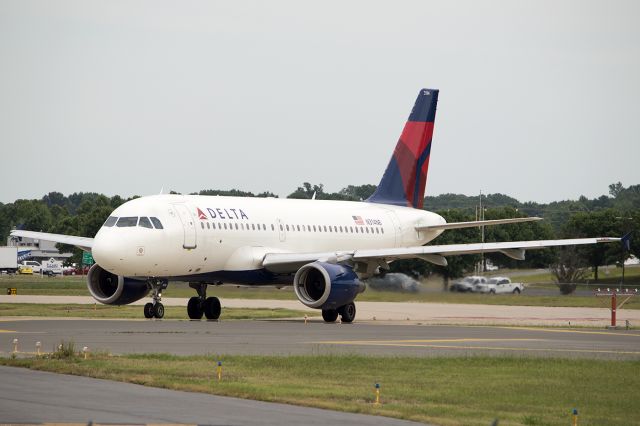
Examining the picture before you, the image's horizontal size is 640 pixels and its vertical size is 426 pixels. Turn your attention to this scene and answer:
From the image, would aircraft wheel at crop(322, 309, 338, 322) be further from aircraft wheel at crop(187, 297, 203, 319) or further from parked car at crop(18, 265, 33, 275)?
parked car at crop(18, 265, 33, 275)

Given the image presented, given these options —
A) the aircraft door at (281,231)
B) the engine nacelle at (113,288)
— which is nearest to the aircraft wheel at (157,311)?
the engine nacelle at (113,288)

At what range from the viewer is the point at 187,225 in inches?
1690

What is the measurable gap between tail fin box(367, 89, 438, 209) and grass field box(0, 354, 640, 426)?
29386 millimetres

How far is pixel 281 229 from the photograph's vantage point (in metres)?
47.6

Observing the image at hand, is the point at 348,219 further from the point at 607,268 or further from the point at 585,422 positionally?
the point at 607,268

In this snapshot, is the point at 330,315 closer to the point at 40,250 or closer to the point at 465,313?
the point at 465,313

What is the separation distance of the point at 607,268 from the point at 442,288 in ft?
214

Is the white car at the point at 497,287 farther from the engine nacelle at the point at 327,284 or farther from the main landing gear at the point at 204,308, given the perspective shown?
the main landing gear at the point at 204,308

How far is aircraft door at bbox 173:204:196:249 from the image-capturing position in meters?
42.6

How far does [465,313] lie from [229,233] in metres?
14.3

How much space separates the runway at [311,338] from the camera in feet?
95.8

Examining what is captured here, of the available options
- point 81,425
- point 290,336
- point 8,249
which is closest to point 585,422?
point 81,425

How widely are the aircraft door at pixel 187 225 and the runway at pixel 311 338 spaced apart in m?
2.72

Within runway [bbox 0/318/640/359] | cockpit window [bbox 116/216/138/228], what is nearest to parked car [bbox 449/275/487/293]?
runway [bbox 0/318/640/359]
